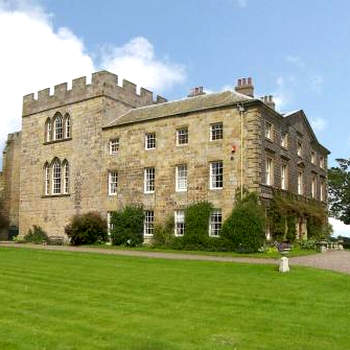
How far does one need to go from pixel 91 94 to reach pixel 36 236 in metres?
11.4

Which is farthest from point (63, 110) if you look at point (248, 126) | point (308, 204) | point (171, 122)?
point (308, 204)

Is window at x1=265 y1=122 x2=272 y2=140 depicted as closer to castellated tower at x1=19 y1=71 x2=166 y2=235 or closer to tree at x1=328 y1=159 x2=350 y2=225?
castellated tower at x1=19 y1=71 x2=166 y2=235

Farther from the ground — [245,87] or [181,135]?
[245,87]

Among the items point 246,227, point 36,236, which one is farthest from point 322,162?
point 36,236

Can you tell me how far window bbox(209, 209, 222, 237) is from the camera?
28.5 metres

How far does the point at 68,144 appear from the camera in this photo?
36531 mm

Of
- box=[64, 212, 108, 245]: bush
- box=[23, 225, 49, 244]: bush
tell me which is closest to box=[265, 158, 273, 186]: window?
box=[64, 212, 108, 245]: bush

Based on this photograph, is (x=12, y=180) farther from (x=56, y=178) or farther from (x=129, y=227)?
(x=129, y=227)

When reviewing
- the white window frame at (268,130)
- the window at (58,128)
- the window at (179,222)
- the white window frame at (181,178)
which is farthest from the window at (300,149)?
the window at (58,128)

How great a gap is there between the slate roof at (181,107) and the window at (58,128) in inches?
191

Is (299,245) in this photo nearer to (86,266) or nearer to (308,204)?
(308,204)

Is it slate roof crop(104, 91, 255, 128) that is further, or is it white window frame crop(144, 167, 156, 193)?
white window frame crop(144, 167, 156, 193)

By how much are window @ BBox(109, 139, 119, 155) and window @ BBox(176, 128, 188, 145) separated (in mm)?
5202

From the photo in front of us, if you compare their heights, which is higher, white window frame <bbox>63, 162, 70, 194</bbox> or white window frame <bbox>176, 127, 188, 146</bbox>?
white window frame <bbox>176, 127, 188, 146</bbox>
